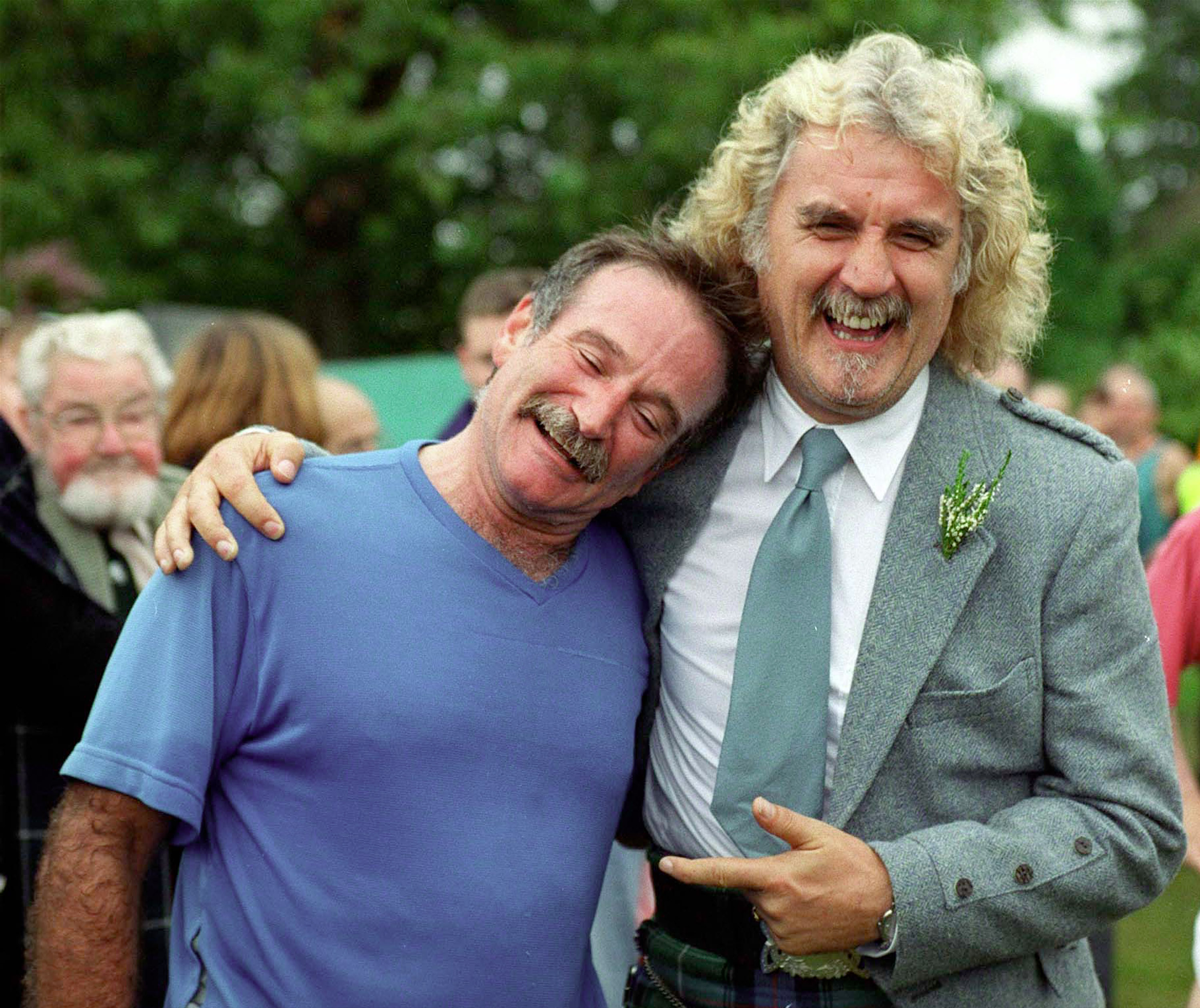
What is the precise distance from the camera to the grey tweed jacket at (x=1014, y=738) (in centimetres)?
225

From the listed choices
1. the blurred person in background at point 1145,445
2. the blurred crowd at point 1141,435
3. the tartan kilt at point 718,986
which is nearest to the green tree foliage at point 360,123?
the blurred crowd at point 1141,435

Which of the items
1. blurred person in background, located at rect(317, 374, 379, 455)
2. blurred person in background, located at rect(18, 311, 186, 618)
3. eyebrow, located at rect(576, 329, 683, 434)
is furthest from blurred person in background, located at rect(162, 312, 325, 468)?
eyebrow, located at rect(576, 329, 683, 434)

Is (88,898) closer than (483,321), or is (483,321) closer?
(88,898)

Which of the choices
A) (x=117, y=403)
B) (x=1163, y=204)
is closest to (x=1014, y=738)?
(x=117, y=403)

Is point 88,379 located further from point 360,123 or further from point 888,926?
point 360,123

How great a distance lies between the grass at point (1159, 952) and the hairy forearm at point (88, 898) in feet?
12.4

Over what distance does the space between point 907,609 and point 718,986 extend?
0.75m

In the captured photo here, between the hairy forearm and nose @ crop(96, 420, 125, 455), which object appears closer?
the hairy forearm

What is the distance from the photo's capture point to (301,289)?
11797mm

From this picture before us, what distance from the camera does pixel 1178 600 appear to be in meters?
3.23

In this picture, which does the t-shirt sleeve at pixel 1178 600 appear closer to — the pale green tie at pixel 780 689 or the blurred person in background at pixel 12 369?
the pale green tie at pixel 780 689

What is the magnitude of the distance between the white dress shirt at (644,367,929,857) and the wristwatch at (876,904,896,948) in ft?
0.83

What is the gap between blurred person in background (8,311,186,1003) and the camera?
3279mm

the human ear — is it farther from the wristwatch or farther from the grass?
the grass
